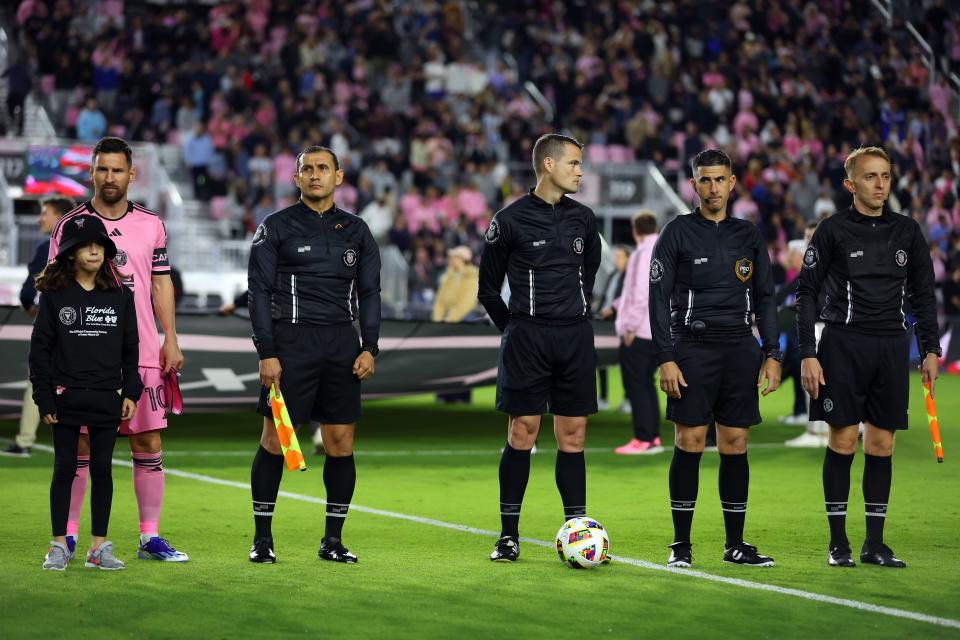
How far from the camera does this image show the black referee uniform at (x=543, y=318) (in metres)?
7.28

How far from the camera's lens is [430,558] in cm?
755

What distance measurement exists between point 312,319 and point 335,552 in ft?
3.70

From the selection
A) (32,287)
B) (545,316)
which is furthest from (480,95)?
(545,316)

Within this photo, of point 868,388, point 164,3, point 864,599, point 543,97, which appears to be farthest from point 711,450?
point 164,3

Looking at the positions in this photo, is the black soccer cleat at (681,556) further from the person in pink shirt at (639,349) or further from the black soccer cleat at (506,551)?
the person in pink shirt at (639,349)

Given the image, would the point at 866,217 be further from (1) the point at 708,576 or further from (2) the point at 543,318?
(1) the point at 708,576

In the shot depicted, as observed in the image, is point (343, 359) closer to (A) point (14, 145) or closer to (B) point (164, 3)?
(A) point (14, 145)

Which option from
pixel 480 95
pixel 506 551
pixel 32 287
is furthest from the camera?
pixel 480 95

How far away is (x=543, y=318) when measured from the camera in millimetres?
7285

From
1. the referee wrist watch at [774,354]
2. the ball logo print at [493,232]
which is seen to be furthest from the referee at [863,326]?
the ball logo print at [493,232]

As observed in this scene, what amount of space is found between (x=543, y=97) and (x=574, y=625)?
24.0 m

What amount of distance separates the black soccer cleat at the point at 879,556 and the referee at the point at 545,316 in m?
1.39

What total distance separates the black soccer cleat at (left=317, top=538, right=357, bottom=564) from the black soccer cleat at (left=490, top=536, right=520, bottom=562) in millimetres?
685

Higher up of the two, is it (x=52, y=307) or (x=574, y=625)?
(x=52, y=307)
